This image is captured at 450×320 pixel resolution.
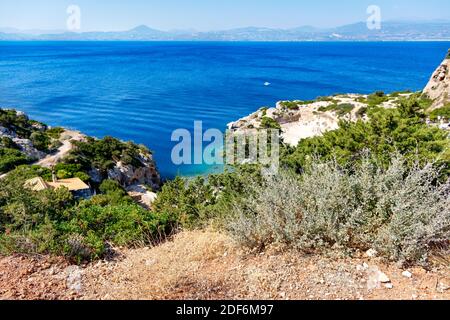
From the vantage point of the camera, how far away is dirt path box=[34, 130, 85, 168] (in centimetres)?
2722

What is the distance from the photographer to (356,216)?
4598 millimetres

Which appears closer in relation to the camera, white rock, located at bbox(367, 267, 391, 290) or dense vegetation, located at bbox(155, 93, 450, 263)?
white rock, located at bbox(367, 267, 391, 290)

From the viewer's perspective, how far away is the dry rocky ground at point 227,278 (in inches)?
151

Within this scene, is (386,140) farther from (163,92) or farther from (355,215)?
(163,92)

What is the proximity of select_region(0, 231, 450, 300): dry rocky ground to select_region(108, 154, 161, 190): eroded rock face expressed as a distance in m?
24.0

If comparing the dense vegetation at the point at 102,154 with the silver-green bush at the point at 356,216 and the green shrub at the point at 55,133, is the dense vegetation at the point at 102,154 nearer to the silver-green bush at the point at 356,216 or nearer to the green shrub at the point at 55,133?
the green shrub at the point at 55,133

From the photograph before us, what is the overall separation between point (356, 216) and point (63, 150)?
2977 cm

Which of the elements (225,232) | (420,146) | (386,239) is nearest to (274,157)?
(420,146)

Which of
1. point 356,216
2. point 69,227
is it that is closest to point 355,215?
point 356,216

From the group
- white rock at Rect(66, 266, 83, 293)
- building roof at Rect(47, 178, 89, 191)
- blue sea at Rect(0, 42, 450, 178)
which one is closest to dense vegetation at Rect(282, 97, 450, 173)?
white rock at Rect(66, 266, 83, 293)

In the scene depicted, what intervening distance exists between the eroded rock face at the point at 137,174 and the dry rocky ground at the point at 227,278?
24.0 m

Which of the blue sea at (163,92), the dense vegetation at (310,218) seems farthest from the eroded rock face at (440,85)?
the dense vegetation at (310,218)

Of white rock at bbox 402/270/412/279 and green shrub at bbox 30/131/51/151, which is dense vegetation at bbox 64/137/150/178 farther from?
white rock at bbox 402/270/412/279

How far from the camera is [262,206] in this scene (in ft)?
17.0
